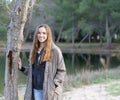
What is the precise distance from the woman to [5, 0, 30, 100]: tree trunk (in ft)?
1.05

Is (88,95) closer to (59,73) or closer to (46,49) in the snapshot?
(59,73)

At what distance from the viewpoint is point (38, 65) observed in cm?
489

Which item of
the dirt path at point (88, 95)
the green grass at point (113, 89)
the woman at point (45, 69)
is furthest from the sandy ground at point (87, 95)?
the woman at point (45, 69)

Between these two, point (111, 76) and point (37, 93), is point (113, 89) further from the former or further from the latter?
point (37, 93)

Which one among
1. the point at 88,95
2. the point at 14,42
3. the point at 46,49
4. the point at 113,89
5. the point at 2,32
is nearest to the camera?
the point at 46,49

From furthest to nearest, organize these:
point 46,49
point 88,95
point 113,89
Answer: point 113,89 < point 88,95 < point 46,49

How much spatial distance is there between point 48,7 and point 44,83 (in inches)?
1848

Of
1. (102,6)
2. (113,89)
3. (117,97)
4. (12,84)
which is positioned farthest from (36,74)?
(102,6)

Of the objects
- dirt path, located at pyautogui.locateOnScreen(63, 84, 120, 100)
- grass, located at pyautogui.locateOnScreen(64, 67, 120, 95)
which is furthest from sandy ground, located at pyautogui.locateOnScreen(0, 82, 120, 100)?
grass, located at pyautogui.locateOnScreen(64, 67, 120, 95)

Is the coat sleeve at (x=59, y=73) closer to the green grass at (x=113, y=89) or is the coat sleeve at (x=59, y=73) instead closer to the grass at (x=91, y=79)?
the green grass at (x=113, y=89)

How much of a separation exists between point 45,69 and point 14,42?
0.64 meters

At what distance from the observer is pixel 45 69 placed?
4.83 metres

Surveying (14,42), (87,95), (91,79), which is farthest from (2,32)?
(14,42)

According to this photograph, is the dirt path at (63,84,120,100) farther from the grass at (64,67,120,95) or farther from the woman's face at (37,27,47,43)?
the woman's face at (37,27,47,43)
